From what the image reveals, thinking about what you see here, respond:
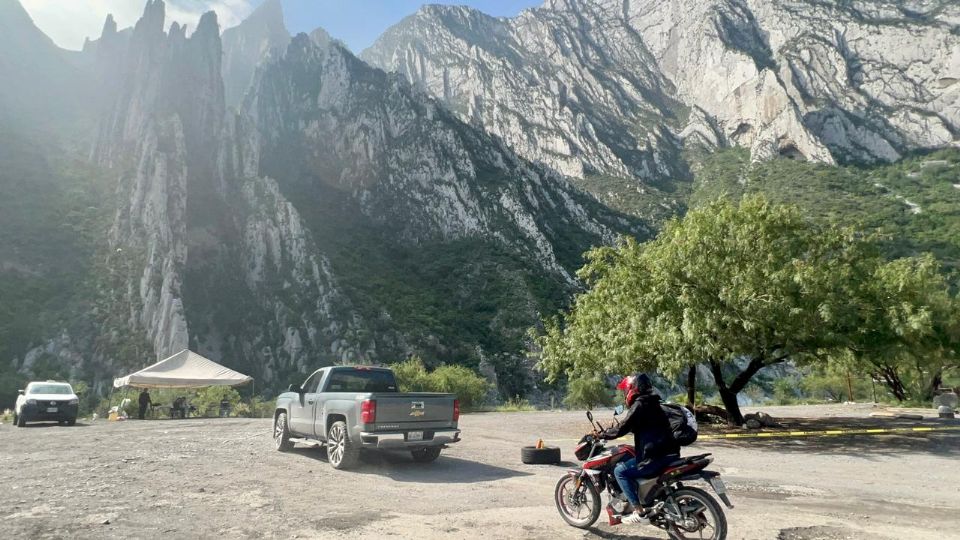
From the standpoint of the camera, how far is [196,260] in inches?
2643

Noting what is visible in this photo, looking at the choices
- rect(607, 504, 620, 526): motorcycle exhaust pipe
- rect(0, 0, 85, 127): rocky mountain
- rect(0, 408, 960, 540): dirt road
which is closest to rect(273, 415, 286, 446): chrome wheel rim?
rect(0, 408, 960, 540): dirt road

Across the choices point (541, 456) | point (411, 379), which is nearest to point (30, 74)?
point (411, 379)

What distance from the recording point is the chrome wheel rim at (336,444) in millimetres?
10781

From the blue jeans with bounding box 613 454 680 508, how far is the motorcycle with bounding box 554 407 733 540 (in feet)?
0.20

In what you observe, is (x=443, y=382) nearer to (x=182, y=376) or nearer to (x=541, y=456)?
(x=182, y=376)

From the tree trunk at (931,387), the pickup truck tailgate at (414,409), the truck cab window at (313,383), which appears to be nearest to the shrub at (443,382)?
the truck cab window at (313,383)

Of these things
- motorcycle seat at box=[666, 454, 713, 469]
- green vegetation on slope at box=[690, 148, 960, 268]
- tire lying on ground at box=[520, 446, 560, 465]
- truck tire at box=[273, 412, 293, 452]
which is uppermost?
green vegetation on slope at box=[690, 148, 960, 268]

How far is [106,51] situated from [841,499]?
127 metres

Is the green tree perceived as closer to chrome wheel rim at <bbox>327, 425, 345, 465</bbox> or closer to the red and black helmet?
the red and black helmet

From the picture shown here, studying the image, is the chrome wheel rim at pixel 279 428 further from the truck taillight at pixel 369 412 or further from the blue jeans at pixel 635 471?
the blue jeans at pixel 635 471

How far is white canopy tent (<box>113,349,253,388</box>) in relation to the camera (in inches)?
993

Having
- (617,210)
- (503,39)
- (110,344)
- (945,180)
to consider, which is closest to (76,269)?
(110,344)

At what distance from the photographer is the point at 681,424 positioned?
19.5ft

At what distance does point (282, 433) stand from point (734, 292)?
12753 mm
